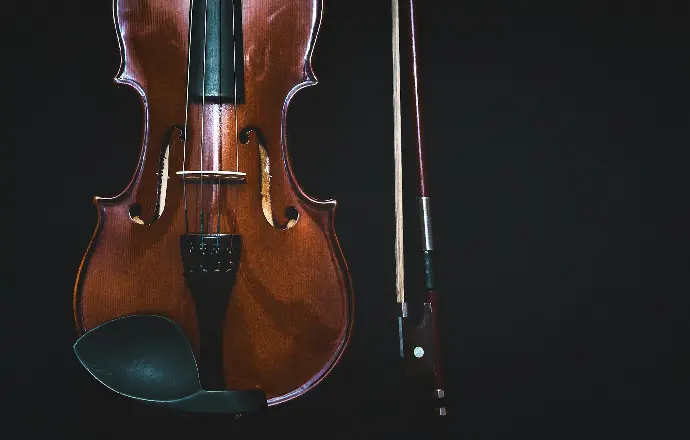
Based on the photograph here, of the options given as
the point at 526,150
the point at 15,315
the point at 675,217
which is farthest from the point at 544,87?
the point at 15,315

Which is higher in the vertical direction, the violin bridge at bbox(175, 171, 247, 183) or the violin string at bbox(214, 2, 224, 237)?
the violin string at bbox(214, 2, 224, 237)

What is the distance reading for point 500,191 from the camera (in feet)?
6.22

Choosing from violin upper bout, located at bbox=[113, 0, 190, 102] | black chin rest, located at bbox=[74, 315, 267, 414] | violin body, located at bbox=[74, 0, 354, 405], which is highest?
violin upper bout, located at bbox=[113, 0, 190, 102]

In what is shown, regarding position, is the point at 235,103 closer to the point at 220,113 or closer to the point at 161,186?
the point at 220,113

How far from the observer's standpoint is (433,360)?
1489 mm

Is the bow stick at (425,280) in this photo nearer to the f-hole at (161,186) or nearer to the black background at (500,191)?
the black background at (500,191)

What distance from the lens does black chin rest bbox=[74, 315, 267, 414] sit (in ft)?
4.58

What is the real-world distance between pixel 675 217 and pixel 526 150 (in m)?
0.40

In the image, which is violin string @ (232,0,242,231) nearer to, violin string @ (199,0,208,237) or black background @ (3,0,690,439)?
violin string @ (199,0,208,237)

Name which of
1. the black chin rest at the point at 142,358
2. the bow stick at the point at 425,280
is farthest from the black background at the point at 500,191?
the black chin rest at the point at 142,358

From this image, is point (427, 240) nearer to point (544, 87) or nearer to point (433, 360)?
point (433, 360)

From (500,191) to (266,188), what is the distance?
68cm

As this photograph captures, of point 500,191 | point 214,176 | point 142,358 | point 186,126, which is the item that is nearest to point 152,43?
point 186,126

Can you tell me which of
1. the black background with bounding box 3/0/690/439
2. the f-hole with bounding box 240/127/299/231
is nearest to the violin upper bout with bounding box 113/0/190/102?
the f-hole with bounding box 240/127/299/231
